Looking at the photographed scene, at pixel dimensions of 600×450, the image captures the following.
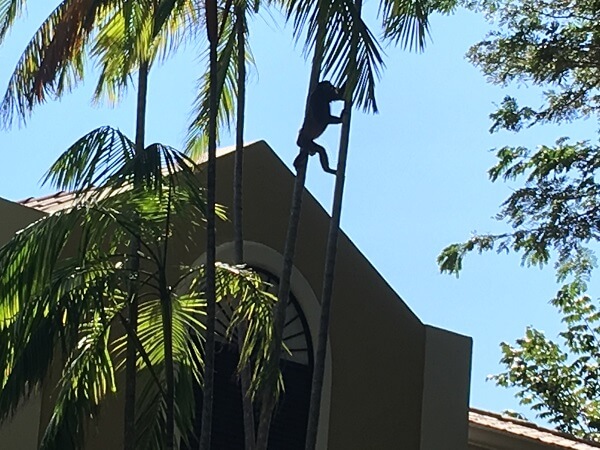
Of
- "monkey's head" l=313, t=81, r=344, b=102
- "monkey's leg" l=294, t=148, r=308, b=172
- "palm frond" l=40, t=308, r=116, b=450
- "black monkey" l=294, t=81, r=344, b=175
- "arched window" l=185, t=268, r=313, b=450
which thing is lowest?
"palm frond" l=40, t=308, r=116, b=450

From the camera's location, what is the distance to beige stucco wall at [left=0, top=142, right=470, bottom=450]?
11.3 meters

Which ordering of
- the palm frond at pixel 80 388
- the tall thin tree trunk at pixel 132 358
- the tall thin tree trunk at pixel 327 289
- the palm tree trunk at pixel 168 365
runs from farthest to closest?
the tall thin tree trunk at pixel 327 289, the tall thin tree trunk at pixel 132 358, the palm tree trunk at pixel 168 365, the palm frond at pixel 80 388

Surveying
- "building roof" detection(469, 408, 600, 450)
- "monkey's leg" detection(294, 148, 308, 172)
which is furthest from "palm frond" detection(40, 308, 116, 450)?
"building roof" detection(469, 408, 600, 450)

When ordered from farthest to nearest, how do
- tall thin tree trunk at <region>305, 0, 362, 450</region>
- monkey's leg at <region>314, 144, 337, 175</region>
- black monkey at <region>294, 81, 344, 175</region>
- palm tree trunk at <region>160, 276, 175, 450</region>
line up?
monkey's leg at <region>314, 144, 337, 175</region>
black monkey at <region>294, 81, 344, 175</region>
tall thin tree trunk at <region>305, 0, 362, 450</region>
palm tree trunk at <region>160, 276, 175, 450</region>

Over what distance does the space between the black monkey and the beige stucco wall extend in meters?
2.17

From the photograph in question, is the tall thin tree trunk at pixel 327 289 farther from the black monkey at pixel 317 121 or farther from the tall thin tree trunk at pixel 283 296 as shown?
the tall thin tree trunk at pixel 283 296

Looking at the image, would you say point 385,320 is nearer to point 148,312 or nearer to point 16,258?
point 148,312

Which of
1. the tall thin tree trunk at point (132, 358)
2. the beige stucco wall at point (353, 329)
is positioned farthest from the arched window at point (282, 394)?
the tall thin tree trunk at point (132, 358)

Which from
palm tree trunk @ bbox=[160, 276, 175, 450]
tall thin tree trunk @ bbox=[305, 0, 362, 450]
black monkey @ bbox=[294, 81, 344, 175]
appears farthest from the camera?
black monkey @ bbox=[294, 81, 344, 175]

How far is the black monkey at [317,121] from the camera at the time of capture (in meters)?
8.30

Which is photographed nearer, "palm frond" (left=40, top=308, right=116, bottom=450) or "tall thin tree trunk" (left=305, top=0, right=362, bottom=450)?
"palm frond" (left=40, top=308, right=116, bottom=450)

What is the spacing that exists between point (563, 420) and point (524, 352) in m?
1.74

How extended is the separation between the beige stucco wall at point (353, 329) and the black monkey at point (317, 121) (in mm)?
2171

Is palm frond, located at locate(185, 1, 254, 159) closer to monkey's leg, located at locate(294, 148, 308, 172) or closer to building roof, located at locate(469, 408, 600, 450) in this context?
monkey's leg, located at locate(294, 148, 308, 172)
